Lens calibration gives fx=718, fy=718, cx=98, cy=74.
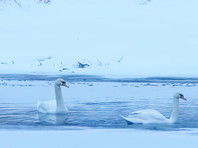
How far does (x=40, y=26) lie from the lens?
2927cm

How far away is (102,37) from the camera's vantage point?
27.8 meters

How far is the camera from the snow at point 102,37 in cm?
2353

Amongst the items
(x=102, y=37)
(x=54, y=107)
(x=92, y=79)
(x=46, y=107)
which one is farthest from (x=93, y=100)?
(x=102, y=37)

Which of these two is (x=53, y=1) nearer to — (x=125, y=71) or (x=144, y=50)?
(x=144, y=50)

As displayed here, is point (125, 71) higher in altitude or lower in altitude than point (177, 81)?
higher
